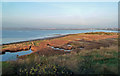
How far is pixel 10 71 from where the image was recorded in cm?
557

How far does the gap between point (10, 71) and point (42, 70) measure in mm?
1908

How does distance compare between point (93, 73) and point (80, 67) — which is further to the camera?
point (80, 67)

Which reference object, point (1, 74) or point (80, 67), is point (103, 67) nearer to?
point (80, 67)

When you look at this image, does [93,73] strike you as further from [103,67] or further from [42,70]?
[42,70]

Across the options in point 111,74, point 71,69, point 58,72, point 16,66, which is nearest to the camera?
point 111,74

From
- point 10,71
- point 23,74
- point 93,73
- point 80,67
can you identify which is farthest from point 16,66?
point 93,73

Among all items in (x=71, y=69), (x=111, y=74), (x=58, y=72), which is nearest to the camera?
(x=111, y=74)

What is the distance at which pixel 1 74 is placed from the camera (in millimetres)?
5426

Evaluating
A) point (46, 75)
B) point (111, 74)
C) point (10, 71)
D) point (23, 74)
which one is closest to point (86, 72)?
point (111, 74)

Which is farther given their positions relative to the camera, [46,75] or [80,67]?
[80,67]

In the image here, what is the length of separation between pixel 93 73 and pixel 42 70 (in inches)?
111

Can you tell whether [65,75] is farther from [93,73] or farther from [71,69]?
[93,73]

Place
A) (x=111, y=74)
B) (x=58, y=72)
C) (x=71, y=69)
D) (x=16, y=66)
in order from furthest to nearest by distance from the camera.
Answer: (x=16, y=66) → (x=71, y=69) → (x=58, y=72) → (x=111, y=74)

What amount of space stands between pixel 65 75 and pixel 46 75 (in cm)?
102
